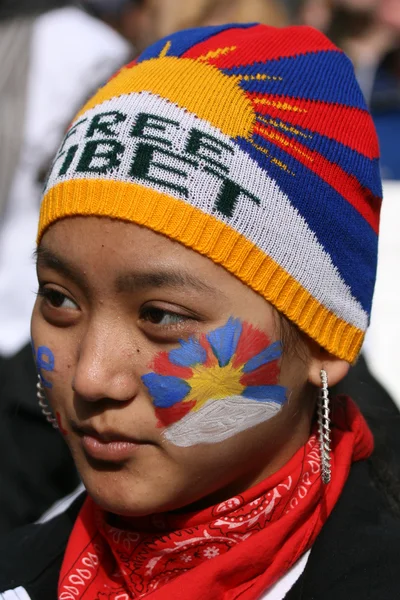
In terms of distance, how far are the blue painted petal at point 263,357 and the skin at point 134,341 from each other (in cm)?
2

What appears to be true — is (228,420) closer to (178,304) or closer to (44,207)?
(178,304)

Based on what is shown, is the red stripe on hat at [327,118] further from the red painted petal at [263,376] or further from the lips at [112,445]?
the lips at [112,445]

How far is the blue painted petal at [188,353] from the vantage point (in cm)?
171

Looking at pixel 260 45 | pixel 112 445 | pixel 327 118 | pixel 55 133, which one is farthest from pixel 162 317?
pixel 55 133

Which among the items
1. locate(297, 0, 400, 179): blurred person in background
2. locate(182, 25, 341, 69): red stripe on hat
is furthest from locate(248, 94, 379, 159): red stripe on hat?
locate(297, 0, 400, 179): blurred person in background

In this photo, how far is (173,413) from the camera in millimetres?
1727

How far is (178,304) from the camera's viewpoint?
5.53 ft

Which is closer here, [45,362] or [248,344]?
[248,344]

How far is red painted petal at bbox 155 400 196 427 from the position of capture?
5.65 feet

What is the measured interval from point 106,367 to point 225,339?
0.78ft

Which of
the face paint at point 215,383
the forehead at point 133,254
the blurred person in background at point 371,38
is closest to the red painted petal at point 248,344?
the face paint at point 215,383

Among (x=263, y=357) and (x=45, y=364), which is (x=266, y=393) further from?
(x=45, y=364)

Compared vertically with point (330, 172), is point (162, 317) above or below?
below

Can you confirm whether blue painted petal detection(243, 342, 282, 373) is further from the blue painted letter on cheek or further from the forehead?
the blue painted letter on cheek
